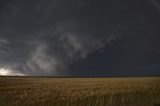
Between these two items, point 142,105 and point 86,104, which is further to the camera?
point 142,105

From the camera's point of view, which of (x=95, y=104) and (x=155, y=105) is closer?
(x=95, y=104)

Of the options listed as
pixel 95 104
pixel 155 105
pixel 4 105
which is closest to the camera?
pixel 4 105

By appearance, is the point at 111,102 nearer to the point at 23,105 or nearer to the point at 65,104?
the point at 65,104

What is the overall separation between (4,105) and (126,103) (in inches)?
289

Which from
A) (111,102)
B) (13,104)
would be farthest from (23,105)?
(111,102)

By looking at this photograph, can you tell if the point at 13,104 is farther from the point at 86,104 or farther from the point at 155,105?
the point at 155,105

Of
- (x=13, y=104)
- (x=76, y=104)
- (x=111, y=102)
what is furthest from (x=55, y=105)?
(x=111, y=102)

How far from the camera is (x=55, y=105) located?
490 inches

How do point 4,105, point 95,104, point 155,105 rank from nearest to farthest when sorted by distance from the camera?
point 4,105, point 95,104, point 155,105

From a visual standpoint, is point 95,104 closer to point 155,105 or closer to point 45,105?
point 45,105

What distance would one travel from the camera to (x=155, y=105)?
14.1 metres

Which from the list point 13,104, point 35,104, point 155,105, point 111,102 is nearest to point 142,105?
point 155,105

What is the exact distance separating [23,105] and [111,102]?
5.24 m

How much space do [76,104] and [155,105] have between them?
199 inches
